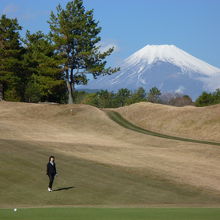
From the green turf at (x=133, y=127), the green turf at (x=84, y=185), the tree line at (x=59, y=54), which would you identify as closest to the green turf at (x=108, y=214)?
the green turf at (x=84, y=185)

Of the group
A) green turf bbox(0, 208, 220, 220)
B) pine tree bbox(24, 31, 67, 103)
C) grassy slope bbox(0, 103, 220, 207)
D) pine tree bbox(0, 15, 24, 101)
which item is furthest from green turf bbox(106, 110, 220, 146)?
green turf bbox(0, 208, 220, 220)

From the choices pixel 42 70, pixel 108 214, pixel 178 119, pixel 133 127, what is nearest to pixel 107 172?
pixel 108 214

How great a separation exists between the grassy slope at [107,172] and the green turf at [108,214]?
3795mm

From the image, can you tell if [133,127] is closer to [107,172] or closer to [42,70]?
[42,70]

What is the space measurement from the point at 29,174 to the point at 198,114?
1958 inches

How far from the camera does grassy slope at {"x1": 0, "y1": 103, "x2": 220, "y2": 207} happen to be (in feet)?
112

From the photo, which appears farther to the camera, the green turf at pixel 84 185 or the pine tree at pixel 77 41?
the pine tree at pixel 77 41

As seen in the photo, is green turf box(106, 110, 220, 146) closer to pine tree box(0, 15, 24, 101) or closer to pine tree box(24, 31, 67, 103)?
pine tree box(24, 31, 67, 103)

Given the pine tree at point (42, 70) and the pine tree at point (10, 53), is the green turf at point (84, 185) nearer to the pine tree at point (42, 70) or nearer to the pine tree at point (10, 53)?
the pine tree at point (42, 70)

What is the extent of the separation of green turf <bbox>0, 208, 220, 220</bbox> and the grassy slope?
149 inches

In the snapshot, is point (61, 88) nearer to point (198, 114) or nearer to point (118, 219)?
point (198, 114)

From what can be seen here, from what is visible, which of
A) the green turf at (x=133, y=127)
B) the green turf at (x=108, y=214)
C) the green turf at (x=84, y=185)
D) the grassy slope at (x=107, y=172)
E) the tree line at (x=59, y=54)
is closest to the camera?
the green turf at (x=108, y=214)

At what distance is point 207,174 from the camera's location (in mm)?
46312

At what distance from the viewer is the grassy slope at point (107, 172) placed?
34125 mm
